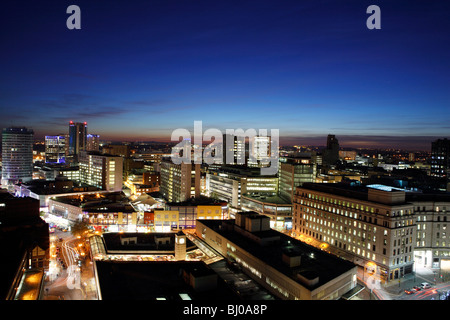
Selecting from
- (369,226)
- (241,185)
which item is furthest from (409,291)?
(241,185)

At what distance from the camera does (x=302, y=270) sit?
55.4ft

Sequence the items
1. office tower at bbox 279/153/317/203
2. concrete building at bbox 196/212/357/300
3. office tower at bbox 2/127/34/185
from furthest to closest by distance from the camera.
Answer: office tower at bbox 2/127/34/185 < office tower at bbox 279/153/317/203 < concrete building at bbox 196/212/357/300

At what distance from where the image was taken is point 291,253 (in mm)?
17812

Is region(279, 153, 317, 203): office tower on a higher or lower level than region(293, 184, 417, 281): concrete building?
higher

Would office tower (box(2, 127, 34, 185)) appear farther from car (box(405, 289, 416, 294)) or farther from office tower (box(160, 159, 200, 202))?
car (box(405, 289, 416, 294))

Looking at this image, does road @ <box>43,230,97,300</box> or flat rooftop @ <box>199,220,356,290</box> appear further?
road @ <box>43,230,97,300</box>

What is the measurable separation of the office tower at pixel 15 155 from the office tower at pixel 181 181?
37.8 m

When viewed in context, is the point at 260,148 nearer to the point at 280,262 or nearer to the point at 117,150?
the point at 117,150

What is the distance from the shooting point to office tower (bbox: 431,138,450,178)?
172ft

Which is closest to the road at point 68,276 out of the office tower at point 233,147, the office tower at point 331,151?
the office tower at point 233,147

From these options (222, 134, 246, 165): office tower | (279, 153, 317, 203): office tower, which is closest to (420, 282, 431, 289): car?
(279, 153, 317, 203): office tower

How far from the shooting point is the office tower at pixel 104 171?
5128cm

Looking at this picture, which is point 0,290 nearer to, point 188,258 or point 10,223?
point 188,258

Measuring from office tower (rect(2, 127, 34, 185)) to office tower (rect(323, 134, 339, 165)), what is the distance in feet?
248
